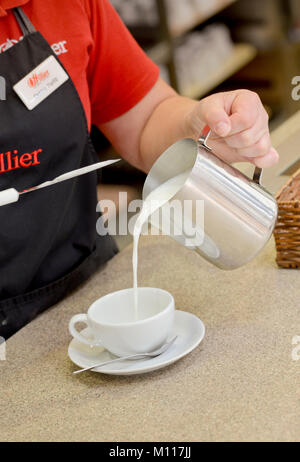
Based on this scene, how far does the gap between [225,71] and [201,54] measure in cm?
25

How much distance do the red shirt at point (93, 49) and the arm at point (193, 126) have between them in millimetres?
35

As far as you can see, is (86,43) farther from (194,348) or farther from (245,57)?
(245,57)

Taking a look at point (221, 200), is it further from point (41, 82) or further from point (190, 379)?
point (41, 82)

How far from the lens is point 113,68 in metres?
1.59

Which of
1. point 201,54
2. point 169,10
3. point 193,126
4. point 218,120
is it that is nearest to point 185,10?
point 169,10

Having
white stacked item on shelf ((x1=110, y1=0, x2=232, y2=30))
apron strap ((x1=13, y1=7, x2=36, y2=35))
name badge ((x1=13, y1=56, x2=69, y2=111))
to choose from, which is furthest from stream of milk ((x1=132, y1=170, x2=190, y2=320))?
white stacked item on shelf ((x1=110, y1=0, x2=232, y2=30))

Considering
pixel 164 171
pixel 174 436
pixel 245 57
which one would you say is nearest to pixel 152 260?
pixel 164 171

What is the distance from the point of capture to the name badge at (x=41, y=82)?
134cm

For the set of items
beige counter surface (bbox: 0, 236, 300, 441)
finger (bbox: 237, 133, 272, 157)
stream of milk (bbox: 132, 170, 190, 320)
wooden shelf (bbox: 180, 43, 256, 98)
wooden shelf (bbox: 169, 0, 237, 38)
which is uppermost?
stream of milk (bbox: 132, 170, 190, 320)

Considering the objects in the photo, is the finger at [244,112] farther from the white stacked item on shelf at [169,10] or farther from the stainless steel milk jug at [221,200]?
the white stacked item on shelf at [169,10]

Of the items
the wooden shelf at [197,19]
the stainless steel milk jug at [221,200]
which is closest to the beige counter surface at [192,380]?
the stainless steel milk jug at [221,200]

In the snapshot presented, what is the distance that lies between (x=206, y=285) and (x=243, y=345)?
241 millimetres

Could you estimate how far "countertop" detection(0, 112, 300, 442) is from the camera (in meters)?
0.92

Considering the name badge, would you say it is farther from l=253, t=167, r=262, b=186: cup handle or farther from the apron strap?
l=253, t=167, r=262, b=186: cup handle
